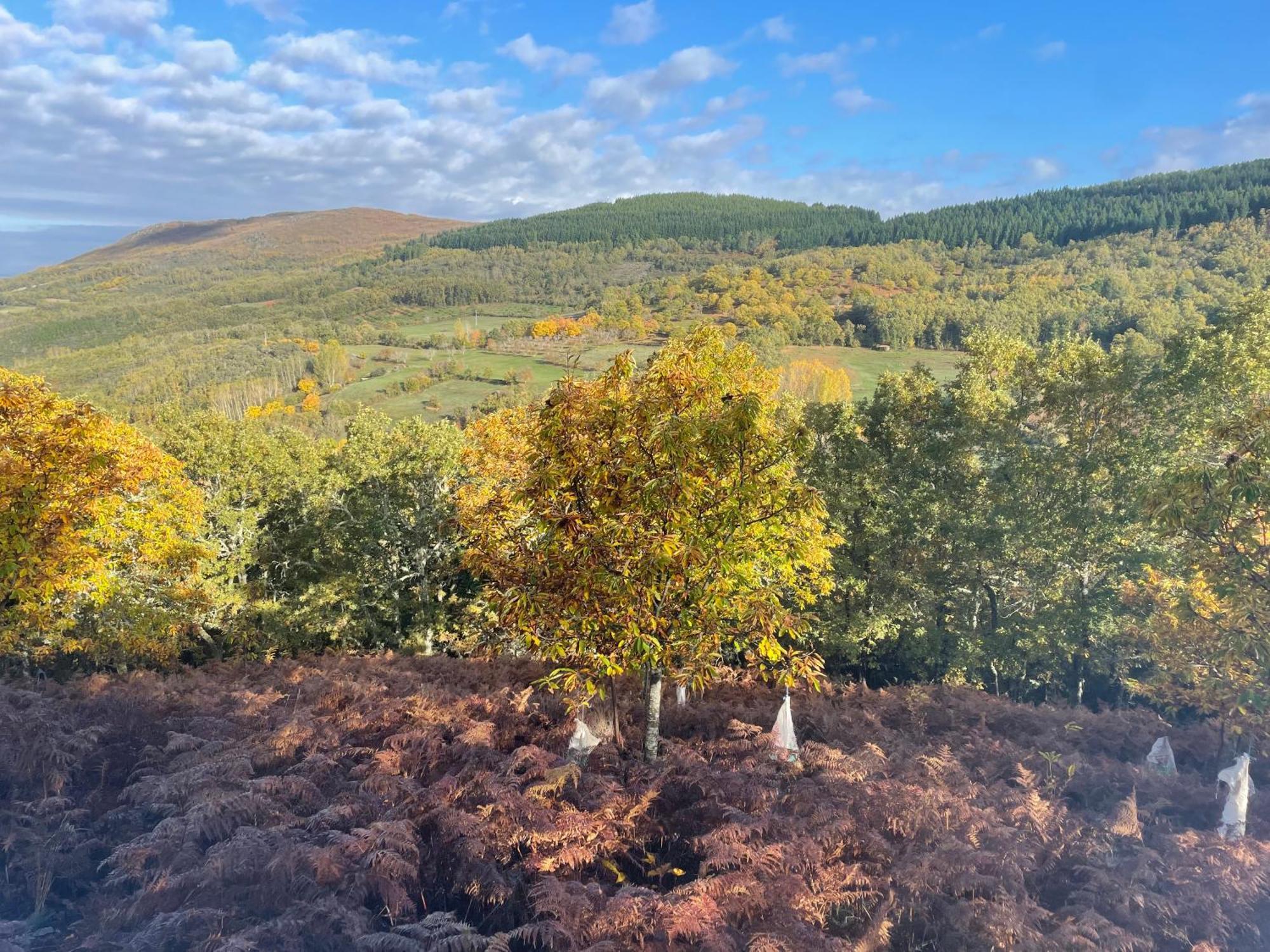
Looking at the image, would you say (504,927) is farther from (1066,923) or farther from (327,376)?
(327,376)

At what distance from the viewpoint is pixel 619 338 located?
133750mm

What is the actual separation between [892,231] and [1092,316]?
10456 centimetres

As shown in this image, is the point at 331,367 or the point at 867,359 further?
the point at 331,367

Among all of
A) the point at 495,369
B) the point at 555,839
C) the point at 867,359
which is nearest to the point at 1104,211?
the point at 867,359

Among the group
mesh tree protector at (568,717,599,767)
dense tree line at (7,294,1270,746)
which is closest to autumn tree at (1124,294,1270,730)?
dense tree line at (7,294,1270,746)

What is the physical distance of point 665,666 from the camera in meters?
7.51

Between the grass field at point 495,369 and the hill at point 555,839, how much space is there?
8435 cm

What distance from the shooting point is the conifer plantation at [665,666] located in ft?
18.9

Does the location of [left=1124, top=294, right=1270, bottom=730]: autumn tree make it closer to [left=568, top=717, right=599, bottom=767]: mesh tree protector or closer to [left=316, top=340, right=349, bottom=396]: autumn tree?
[left=568, top=717, right=599, bottom=767]: mesh tree protector

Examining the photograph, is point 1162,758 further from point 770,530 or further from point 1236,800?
point 770,530

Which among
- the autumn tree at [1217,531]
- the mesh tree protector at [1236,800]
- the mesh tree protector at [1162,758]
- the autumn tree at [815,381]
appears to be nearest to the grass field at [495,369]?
the autumn tree at [815,381]

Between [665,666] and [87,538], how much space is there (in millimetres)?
11951

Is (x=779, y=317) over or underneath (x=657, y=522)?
over

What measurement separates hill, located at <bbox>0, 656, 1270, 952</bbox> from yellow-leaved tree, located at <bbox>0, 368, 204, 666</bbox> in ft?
7.65
